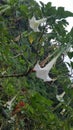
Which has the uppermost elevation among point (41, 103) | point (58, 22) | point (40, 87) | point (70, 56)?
point (40, 87)

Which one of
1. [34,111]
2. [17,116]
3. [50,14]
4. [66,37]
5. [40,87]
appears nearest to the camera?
[50,14]

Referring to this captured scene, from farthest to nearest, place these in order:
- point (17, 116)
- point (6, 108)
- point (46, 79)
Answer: point (17, 116)
point (6, 108)
point (46, 79)

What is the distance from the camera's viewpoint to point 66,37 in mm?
1892

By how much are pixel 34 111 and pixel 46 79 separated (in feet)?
1.49

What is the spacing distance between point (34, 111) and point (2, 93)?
646 millimetres

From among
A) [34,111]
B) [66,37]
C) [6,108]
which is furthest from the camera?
[6,108]

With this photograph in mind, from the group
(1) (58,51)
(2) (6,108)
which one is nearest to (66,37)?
(1) (58,51)

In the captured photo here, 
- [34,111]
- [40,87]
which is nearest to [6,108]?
[34,111]

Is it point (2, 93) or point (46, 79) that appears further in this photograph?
point (2, 93)

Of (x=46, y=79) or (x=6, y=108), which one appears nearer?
(x=46, y=79)

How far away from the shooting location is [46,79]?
5.36 feet

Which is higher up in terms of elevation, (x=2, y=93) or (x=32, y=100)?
(x=2, y=93)

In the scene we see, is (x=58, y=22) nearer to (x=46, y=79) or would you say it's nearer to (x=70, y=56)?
(x=70, y=56)

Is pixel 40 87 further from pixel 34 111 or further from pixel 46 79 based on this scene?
pixel 46 79
